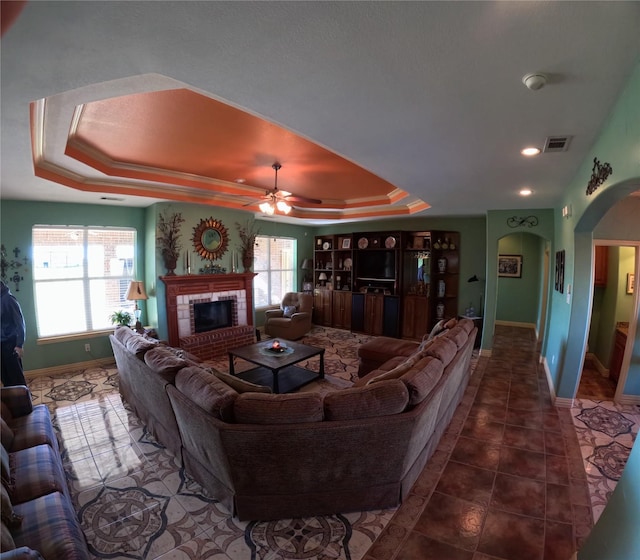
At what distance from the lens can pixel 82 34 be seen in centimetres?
124

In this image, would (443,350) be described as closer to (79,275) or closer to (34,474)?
→ (34,474)

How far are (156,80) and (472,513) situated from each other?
3405 millimetres

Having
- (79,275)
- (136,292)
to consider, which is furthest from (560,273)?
(79,275)

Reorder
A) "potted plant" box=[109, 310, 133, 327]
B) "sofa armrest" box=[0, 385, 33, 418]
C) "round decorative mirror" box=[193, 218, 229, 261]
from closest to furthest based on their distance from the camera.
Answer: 1. "sofa armrest" box=[0, 385, 33, 418]
2. "potted plant" box=[109, 310, 133, 327]
3. "round decorative mirror" box=[193, 218, 229, 261]

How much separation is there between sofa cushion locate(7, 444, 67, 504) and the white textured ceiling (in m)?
2.18

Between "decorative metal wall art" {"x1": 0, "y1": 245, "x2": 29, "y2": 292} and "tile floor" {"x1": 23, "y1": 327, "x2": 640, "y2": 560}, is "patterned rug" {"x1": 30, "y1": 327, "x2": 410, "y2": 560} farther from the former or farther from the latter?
"decorative metal wall art" {"x1": 0, "y1": 245, "x2": 29, "y2": 292}

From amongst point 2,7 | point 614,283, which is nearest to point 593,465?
point 614,283

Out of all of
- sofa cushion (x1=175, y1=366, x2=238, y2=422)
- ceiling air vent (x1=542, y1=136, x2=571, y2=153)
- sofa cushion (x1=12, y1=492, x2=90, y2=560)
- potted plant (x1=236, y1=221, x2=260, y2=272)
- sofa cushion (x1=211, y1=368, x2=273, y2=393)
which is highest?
ceiling air vent (x1=542, y1=136, x2=571, y2=153)

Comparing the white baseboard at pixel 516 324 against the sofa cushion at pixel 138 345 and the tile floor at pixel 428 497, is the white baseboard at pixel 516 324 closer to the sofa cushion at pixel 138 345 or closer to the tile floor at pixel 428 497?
the tile floor at pixel 428 497

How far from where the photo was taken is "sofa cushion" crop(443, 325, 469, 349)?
320 centimetres

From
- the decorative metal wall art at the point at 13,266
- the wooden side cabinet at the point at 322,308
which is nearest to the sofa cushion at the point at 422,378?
the wooden side cabinet at the point at 322,308

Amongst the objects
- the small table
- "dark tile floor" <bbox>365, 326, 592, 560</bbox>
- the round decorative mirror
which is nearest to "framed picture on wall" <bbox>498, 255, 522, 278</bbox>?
"dark tile floor" <bbox>365, 326, 592, 560</bbox>

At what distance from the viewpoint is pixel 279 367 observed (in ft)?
12.2

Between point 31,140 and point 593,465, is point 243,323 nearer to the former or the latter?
point 31,140
